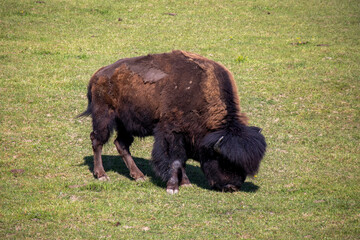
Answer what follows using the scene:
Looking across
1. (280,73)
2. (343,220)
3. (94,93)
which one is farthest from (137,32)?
(343,220)

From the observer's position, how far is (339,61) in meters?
14.5

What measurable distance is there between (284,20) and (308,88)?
6560 millimetres

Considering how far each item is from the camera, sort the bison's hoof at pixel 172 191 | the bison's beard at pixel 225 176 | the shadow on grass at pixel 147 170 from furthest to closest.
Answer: the shadow on grass at pixel 147 170, the bison's hoof at pixel 172 191, the bison's beard at pixel 225 176

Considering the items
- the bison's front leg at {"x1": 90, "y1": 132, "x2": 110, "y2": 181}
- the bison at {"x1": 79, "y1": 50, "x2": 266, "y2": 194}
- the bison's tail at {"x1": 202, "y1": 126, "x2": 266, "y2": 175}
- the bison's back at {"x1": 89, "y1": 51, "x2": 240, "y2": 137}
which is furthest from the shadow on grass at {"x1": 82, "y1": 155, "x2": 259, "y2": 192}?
the bison's back at {"x1": 89, "y1": 51, "x2": 240, "y2": 137}

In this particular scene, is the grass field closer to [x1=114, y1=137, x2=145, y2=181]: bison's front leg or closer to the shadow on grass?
the shadow on grass

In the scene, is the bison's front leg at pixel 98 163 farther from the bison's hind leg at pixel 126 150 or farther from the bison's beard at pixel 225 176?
the bison's beard at pixel 225 176

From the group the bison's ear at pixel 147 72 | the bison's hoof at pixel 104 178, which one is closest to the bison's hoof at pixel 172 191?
the bison's hoof at pixel 104 178

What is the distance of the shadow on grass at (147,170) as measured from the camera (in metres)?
7.79

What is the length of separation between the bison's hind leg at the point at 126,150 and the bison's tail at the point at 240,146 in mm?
1574

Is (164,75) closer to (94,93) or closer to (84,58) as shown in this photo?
(94,93)

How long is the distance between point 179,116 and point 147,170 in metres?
1.76

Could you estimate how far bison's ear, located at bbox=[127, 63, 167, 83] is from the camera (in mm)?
7797

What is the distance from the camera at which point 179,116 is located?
744 centimetres

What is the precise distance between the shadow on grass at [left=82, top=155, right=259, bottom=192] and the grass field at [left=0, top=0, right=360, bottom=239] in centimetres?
6
